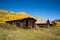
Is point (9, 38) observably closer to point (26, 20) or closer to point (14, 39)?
point (14, 39)

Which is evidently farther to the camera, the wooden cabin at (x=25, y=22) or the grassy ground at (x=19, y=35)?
the wooden cabin at (x=25, y=22)

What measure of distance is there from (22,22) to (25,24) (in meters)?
1.18

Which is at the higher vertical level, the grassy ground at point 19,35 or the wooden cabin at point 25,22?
the wooden cabin at point 25,22

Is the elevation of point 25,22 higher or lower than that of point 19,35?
higher

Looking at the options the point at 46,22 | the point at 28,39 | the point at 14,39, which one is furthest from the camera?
the point at 46,22

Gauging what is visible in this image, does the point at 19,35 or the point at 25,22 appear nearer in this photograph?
the point at 19,35

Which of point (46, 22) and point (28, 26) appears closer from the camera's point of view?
point (28, 26)

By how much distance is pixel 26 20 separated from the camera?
4156cm

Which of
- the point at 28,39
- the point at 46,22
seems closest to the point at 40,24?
the point at 46,22

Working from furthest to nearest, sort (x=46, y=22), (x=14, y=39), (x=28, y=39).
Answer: (x=46, y=22) → (x=28, y=39) → (x=14, y=39)

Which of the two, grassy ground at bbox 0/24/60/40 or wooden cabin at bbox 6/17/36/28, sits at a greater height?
wooden cabin at bbox 6/17/36/28

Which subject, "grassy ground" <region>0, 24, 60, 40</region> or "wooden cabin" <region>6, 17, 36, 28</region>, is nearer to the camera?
"grassy ground" <region>0, 24, 60, 40</region>

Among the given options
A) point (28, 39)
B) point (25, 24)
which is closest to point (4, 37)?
point (28, 39)

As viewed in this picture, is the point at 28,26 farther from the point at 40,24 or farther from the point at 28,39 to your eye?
the point at 28,39
